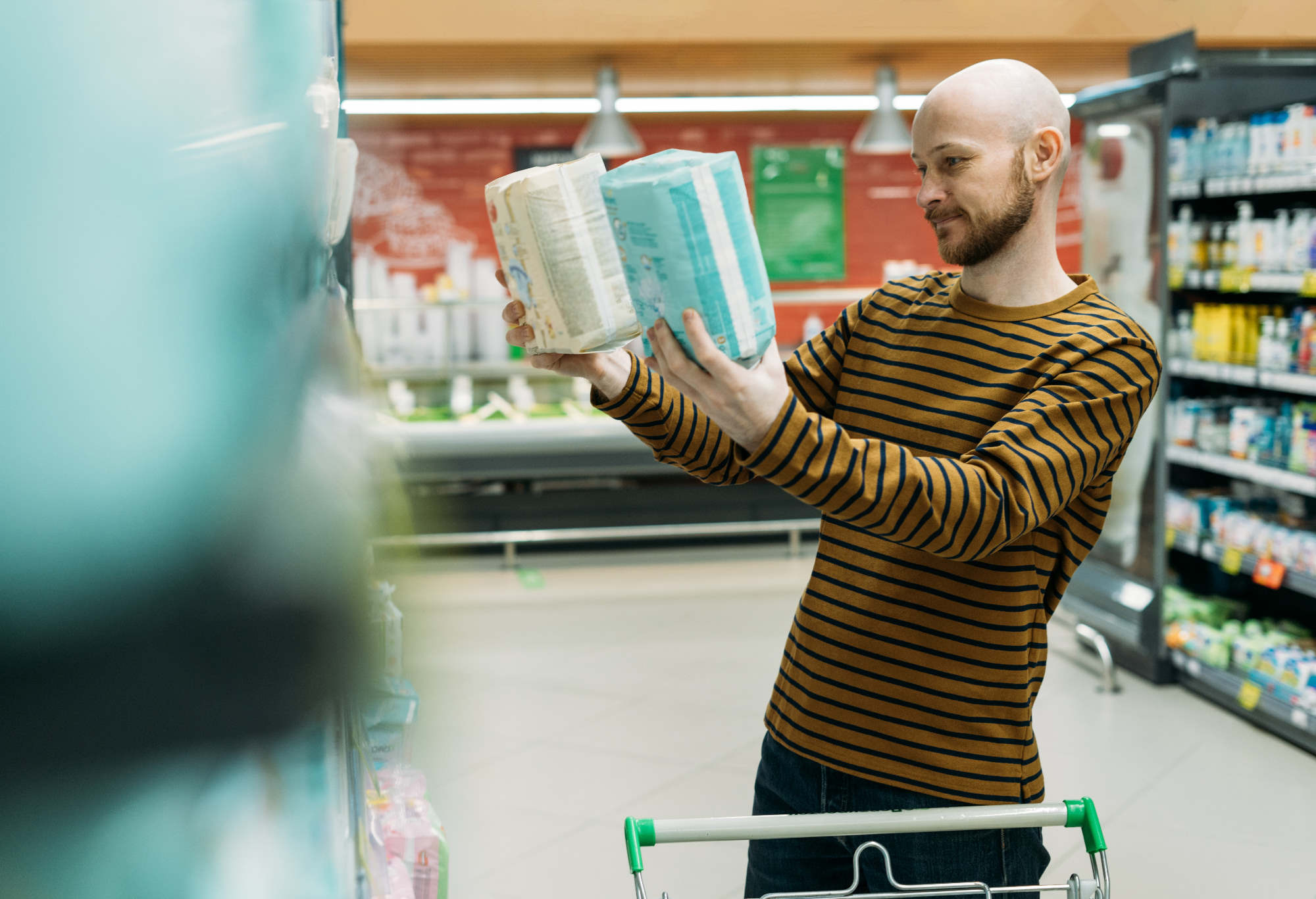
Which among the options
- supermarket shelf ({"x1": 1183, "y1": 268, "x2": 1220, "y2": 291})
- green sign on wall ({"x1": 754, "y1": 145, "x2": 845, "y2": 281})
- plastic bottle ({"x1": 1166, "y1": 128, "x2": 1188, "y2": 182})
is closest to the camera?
supermarket shelf ({"x1": 1183, "y1": 268, "x2": 1220, "y2": 291})

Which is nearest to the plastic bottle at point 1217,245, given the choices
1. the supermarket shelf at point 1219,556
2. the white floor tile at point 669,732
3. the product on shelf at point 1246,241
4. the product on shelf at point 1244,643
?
the product on shelf at point 1246,241

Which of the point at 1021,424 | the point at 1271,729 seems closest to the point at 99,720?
the point at 1021,424

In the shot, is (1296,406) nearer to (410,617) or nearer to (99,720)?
(410,617)

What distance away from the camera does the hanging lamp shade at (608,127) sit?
637cm

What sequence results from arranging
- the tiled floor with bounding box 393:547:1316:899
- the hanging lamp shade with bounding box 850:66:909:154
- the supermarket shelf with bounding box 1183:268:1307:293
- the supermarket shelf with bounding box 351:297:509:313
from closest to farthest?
1. the tiled floor with bounding box 393:547:1316:899
2. the supermarket shelf with bounding box 1183:268:1307:293
3. the hanging lamp shade with bounding box 850:66:909:154
4. the supermarket shelf with bounding box 351:297:509:313

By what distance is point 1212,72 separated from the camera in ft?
14.8

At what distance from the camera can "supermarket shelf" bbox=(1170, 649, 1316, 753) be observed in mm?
3904

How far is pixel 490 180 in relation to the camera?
788 cm

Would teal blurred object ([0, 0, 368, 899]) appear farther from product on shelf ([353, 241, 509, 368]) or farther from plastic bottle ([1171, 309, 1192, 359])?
product on shelf ([353, 241, 509, 368])

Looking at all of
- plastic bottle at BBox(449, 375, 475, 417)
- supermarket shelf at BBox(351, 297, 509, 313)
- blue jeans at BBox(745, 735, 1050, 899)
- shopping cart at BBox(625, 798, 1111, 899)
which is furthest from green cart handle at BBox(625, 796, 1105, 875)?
plastic bottle at BBox(449, 375, 475, 417)

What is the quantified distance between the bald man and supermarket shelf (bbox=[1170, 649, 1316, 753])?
2.90 metres

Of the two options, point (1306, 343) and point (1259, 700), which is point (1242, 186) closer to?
point (1306, 343)

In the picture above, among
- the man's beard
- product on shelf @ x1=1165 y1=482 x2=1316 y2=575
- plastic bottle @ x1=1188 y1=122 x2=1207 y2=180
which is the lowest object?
product on shelf @ x1=1165 y1=482 x2=1316 y2=575

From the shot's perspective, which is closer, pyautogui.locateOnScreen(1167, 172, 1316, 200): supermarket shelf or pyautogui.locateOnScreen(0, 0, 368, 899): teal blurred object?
pyautogui.locateOnScreen(0, 0, 368, 899): teal blurred object
